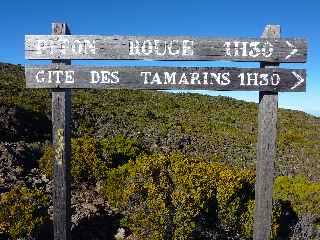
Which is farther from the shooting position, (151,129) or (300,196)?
(151,129)

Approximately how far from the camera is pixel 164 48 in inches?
227

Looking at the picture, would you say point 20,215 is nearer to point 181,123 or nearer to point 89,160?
point 89,160

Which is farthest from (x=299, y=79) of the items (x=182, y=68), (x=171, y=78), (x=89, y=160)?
(x=89, y=160)

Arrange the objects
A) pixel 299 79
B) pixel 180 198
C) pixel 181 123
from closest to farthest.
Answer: pixel 299 79, pixel 180 198, pixel 181 123

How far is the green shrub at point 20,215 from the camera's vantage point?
8211 millimetres

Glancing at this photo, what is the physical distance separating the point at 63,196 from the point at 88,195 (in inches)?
174

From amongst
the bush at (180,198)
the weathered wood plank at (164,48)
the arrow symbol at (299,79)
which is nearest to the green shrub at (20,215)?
the bush at (180,198)

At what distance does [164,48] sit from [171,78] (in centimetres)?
38

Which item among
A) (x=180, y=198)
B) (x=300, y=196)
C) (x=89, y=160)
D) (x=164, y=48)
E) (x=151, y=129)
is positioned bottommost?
(x=300, y=196)

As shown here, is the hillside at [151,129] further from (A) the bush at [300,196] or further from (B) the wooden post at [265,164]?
(B) the wooden post at [265,164]

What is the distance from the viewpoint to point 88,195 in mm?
10438

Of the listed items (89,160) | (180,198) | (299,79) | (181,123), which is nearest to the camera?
(299,79)

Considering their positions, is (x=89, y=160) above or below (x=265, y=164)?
below

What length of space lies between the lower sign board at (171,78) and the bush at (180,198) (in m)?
3.36
